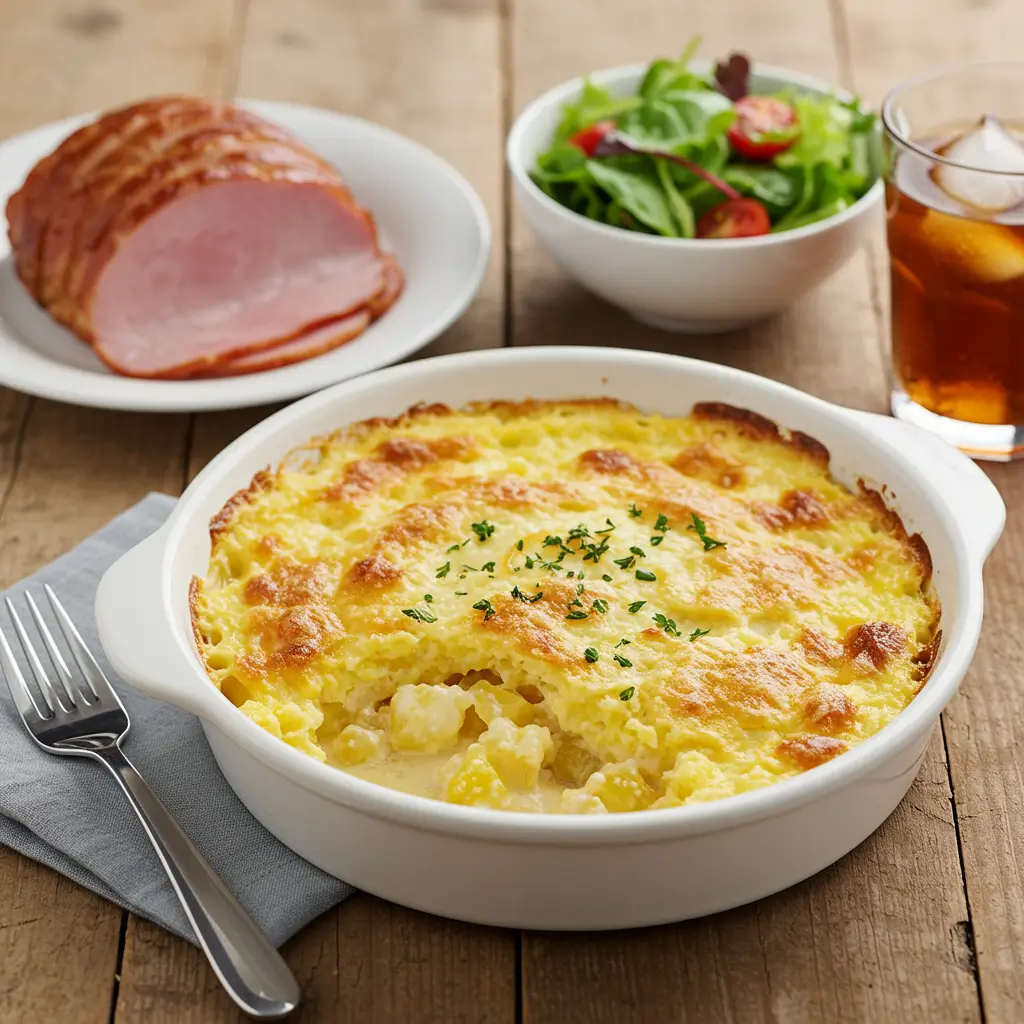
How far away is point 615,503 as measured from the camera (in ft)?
9.74

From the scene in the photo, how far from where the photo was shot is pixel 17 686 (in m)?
2.75

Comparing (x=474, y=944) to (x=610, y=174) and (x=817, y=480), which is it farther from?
(x=610, y=174)

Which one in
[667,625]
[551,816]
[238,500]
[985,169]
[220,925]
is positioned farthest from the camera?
[985,169]

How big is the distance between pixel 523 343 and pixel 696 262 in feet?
1.96

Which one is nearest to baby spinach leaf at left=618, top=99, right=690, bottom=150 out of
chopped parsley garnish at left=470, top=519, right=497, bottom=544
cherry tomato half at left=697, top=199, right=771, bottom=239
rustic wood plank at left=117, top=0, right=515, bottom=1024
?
cherry tomato half at left=697, top=199, right=771, bottom=239

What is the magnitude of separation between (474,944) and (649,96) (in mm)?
2755

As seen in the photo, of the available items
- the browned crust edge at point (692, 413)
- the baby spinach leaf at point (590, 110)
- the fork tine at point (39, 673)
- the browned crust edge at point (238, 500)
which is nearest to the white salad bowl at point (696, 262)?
the baby spinach leaf at point (590, 110)

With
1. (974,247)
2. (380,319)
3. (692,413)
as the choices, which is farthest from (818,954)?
(380,319)

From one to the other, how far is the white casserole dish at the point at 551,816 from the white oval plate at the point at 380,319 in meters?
0.80

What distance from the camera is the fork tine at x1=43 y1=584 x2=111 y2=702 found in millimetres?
2781

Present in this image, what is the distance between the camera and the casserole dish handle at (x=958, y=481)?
2.78 meters

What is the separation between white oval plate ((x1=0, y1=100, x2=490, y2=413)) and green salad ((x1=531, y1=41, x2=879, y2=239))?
14.8 inches

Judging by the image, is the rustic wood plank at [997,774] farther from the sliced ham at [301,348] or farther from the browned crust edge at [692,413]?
the sliced ham at [301,348]

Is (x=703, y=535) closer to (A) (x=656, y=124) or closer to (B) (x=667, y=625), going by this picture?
(B) (x=667, y=625)
